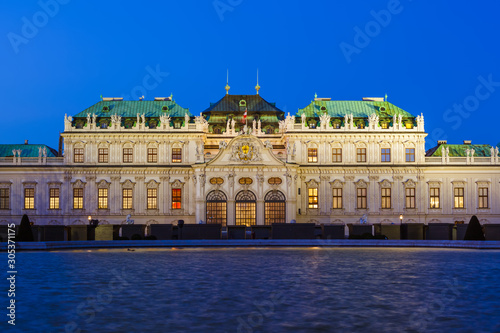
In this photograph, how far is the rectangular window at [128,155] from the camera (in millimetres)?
72562

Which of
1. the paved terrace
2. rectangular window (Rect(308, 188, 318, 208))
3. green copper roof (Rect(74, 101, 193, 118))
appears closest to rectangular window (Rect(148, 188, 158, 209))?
green copper roof (Rect(74, 101, 193, 118))

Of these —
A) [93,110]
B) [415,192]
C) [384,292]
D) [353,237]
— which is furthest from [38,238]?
[415,192]

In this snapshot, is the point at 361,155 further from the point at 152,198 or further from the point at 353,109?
the point at 152,198

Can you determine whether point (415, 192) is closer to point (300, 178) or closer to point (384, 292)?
point (300, 178)

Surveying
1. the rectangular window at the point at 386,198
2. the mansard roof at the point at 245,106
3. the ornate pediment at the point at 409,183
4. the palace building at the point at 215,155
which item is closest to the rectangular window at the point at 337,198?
the palace building at the point at 215,155

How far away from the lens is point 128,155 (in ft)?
238

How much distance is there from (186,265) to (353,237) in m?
25.2

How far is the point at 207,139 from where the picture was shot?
76.8 m

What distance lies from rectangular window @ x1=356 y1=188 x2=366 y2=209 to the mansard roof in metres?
14.9

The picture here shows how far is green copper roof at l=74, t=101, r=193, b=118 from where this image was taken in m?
74.6

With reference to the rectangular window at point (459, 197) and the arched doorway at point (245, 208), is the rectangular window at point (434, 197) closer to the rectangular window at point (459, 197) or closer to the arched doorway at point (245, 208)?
the rectangular window at point (459, 197)

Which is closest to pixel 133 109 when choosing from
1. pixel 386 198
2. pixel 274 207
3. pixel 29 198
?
pixel 29 198

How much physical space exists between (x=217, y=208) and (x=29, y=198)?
860 inches

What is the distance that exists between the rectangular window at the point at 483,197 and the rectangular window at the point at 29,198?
167ft
